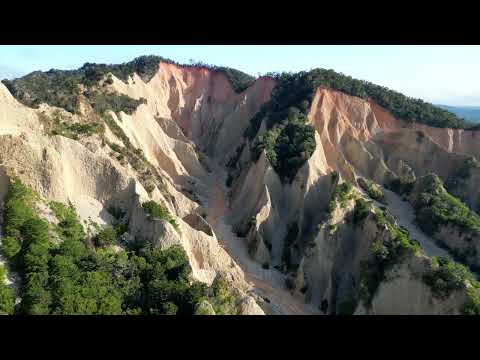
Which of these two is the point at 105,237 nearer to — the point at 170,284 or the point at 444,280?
the point at 170,284

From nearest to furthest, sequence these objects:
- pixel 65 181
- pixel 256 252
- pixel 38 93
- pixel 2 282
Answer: pixel 2 282, pixel 65 181, pixel 256 252, pixel 38 93

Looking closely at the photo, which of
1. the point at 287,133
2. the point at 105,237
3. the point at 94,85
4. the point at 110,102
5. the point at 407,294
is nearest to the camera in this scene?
the point at 105,237

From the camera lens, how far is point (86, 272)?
1612 centimetres

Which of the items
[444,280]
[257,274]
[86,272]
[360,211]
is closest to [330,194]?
[360,211]

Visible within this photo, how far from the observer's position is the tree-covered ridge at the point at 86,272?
14180 millimetres

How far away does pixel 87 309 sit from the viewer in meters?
14.1

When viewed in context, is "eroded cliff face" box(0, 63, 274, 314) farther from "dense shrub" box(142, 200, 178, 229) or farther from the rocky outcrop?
the rocky outcrop

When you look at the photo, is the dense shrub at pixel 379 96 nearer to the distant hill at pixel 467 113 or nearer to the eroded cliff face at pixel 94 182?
the eroded cliff face at pixel 94 182

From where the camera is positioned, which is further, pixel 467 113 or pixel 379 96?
pixel 467 113
